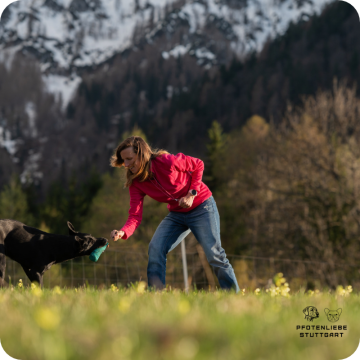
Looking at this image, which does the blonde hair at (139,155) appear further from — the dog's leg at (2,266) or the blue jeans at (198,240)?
the dog's leg at (2,266)

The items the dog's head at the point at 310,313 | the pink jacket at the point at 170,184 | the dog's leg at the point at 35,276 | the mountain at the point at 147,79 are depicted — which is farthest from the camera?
the mountain at the point at 147,79

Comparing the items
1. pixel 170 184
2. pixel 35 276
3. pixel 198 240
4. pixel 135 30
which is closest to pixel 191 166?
pixel 170 184

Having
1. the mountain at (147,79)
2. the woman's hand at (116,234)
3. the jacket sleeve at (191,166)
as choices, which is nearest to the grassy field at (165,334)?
the woman's hand at (116,234)

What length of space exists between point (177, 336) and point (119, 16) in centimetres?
4945

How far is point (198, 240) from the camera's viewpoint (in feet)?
13.5

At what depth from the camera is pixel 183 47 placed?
6506 cm

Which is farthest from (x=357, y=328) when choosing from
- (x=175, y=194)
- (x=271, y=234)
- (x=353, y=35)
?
(x=353, y=35)

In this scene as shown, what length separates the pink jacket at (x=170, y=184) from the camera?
4.14 m

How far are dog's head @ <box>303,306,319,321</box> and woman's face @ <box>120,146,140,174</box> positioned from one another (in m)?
2.24

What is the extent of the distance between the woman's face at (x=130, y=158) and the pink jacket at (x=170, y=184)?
186 millimetres

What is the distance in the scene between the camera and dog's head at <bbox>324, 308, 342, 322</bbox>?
2139mm

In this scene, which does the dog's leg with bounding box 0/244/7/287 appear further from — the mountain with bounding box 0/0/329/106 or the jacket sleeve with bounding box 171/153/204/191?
the mountain with bounding box 0/0/329/106

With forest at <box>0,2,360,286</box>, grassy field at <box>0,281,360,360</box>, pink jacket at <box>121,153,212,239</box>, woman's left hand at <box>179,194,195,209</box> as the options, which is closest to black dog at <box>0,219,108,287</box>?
pink jacket at <box>121,153,212,239</box>

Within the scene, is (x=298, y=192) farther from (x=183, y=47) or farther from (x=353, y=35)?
(x=183, y=47)
